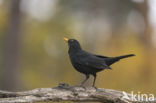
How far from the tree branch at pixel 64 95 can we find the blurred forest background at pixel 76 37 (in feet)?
35.9

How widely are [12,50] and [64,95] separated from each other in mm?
12093

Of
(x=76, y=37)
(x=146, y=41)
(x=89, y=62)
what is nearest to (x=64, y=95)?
(x=89, y=62)

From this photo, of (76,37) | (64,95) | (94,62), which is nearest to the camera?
(64,95)

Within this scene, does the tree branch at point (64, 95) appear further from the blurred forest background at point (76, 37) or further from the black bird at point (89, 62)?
the blurred forest background at point (76, 37)

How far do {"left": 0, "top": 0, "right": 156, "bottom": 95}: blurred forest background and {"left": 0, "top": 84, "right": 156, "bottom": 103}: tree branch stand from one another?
35.9ft

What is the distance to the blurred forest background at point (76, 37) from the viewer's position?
2053cm

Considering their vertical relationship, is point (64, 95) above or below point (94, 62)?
below

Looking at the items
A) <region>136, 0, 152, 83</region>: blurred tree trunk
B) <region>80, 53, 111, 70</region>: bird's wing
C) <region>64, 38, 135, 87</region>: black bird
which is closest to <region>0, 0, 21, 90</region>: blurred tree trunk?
<region>136, 0, 152, 83</region>: blurred tree trunk

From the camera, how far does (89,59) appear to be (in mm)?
9188

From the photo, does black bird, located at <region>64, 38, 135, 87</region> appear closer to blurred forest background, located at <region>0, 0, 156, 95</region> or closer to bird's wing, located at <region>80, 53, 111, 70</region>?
bird's wing, located at <region>80, 53, 111, 70</region>

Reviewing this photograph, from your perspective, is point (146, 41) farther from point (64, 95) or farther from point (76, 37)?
point (64, 95)

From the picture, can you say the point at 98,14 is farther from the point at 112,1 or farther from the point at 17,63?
the point at 17,63

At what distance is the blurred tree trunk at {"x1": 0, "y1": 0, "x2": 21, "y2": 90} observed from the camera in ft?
63.1

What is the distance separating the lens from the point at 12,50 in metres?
19.9
